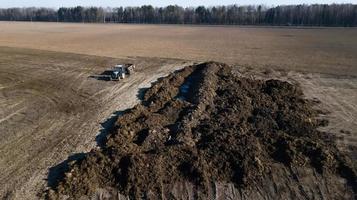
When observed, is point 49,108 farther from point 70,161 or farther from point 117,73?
point 70,161

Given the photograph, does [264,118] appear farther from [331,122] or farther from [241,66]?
[241,66]

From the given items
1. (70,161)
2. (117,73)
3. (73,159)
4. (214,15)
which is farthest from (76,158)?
(214,15)

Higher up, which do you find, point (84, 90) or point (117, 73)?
point (117, 73)

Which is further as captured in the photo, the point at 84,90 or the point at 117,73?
the point at 117,73

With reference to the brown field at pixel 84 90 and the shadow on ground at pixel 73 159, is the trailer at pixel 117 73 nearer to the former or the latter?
the brown field at pixel 84 90

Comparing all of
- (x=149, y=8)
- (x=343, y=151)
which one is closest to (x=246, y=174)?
(x=343, y=151)

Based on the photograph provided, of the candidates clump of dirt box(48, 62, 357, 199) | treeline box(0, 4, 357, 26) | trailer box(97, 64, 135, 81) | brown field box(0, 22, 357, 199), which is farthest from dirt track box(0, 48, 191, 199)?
treeline box(0, 4, 357, 26)

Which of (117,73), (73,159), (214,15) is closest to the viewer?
(73,159)

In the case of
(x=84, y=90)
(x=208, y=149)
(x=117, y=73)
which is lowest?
(x=208, y=149)
